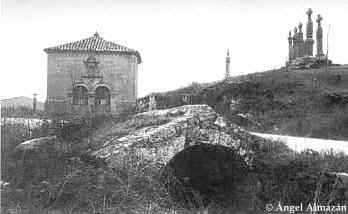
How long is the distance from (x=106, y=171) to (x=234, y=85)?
575 inches

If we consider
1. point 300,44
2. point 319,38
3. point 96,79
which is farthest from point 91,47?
point 319,38

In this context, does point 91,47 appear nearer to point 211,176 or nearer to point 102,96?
point 102,96

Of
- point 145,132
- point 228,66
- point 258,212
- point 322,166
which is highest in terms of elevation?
point 228,66

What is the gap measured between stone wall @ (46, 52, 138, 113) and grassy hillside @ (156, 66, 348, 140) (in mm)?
10925

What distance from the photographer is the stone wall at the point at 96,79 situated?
3153 cm

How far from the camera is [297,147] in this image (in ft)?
29.5

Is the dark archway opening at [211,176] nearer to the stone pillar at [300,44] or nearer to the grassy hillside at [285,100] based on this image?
the grassy hillside at [285,100]

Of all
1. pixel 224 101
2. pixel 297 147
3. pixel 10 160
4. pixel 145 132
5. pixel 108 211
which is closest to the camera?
pixel 108 211

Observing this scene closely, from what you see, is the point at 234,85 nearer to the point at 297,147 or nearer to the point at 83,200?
the point at 297,147

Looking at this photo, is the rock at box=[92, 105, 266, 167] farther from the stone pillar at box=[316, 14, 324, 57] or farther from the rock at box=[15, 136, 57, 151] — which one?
the stone pillar at box=[316, 14, 324, 57]

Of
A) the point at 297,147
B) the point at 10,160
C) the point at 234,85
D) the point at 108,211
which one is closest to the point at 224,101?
the point at 234,85

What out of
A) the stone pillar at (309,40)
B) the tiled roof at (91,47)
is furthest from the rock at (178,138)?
the tiled roof at (91,47)

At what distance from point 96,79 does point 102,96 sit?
4.06ft

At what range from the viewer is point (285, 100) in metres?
18.5
